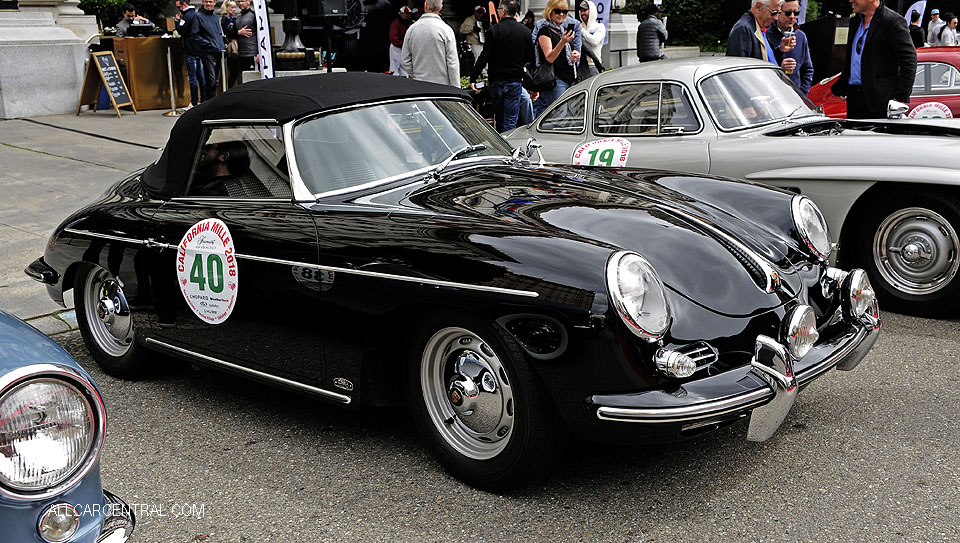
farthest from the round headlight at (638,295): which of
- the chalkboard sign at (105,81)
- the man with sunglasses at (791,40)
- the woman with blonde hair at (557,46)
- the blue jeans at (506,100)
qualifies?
the chalkboard sign at (105,81)

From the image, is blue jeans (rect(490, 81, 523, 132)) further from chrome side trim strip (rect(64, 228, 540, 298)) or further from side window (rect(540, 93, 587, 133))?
chrome side trim strip (rect(64, 228, 540, 298))

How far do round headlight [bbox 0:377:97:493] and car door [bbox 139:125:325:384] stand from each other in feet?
4.87

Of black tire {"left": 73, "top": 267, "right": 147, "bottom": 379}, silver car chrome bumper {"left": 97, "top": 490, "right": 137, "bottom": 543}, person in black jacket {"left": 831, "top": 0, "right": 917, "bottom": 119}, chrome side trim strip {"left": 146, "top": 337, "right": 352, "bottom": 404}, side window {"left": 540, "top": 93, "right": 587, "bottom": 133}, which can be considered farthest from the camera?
person in black jacket {"left": 831, "top": 0, "right": 917, "bottom": 119}

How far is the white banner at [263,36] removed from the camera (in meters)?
10.7

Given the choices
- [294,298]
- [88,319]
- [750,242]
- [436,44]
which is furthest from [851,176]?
[436,44]

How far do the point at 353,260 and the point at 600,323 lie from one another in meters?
1.03

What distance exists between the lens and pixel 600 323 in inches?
115

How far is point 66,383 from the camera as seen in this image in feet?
6.92

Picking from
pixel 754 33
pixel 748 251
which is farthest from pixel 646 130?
pixel 748 251

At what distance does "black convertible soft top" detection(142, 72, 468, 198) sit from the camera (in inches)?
161

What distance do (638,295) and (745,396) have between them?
473mm

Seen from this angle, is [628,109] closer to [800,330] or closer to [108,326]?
[800,330]

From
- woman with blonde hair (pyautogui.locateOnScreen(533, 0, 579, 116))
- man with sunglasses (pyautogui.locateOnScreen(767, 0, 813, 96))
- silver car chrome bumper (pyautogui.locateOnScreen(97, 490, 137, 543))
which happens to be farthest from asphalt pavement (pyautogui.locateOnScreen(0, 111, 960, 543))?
woman with blonde hair (pyautogui.locateOnScreen(533, 0, 579, 116))

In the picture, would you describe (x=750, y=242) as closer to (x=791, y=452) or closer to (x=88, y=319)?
(x=791, y=452)
